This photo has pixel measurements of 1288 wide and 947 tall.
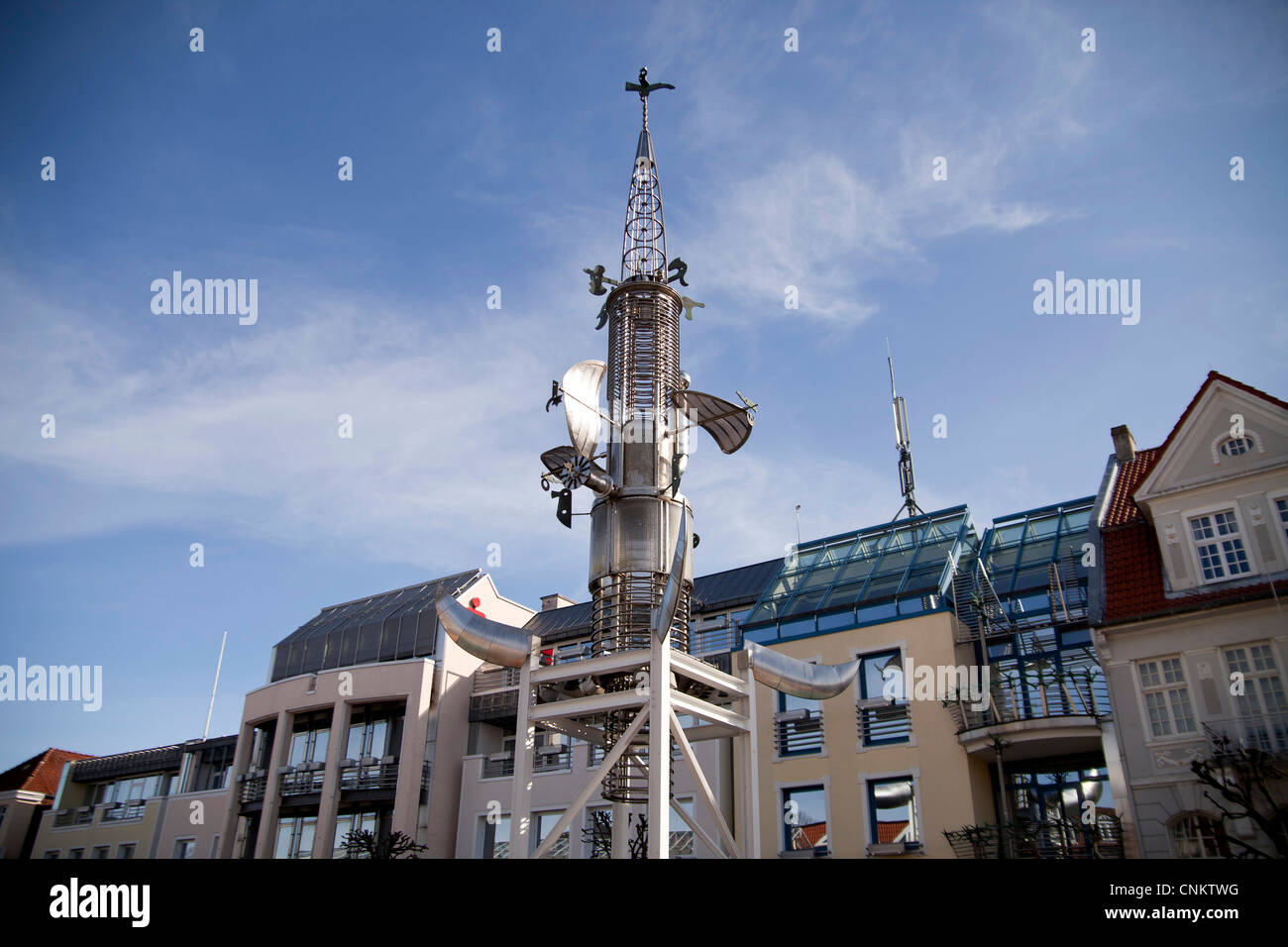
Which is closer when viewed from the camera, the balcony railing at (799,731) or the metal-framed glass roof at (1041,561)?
the metal-framed glass roof at (1041,561)

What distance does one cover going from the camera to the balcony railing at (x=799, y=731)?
28.6 meters

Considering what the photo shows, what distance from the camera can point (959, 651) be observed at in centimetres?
2712

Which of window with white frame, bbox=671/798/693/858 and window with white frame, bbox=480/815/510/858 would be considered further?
window with white frame, bbox=480/815/510/858

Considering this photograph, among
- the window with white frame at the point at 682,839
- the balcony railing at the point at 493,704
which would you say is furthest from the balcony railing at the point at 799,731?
the balcony railing at the point at 493,704

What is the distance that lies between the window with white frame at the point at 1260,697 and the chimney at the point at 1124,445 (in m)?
10.6

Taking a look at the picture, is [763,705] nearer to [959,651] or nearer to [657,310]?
[959,651]

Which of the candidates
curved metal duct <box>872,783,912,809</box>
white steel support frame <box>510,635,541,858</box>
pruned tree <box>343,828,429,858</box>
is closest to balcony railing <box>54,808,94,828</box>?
pruned tree <box>343,828,429,858</box>

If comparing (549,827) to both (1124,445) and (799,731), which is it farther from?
(1124,445)

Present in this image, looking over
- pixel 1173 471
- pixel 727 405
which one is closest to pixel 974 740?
pixel 1173 471

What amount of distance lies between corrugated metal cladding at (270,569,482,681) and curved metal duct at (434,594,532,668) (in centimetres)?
2197

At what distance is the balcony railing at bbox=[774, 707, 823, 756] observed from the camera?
28.6 metres

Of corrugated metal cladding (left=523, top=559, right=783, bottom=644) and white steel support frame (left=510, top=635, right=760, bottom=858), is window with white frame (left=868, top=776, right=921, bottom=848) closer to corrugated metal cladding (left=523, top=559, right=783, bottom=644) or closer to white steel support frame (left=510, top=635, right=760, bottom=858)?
white steel support frame (left=510, top=635, right=760, bottom=858)

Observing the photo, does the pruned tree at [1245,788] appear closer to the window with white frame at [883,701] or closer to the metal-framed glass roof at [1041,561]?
the metal-framed glass roof at [1041,561]
